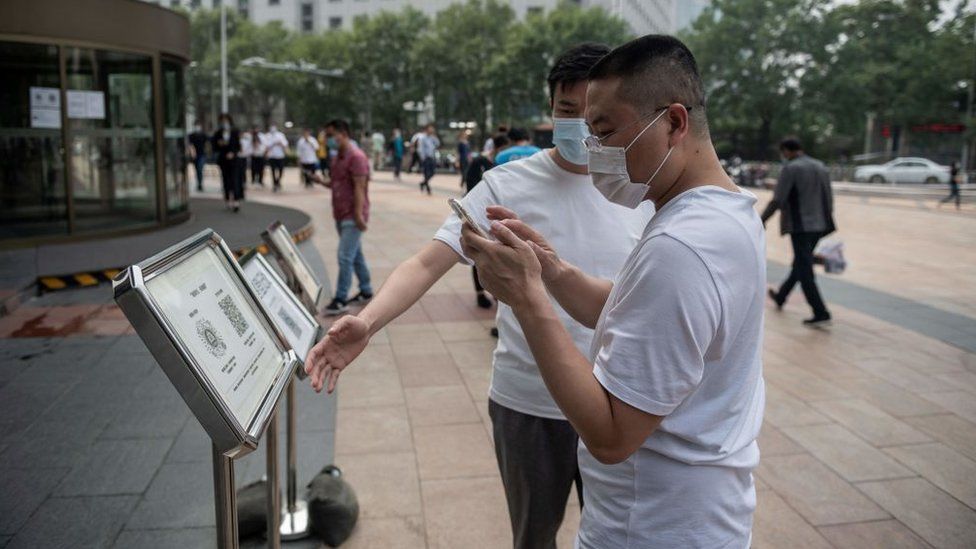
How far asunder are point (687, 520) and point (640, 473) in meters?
0.12

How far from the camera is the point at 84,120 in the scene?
403 inches

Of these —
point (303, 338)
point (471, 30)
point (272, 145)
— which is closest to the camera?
point (303, 338)

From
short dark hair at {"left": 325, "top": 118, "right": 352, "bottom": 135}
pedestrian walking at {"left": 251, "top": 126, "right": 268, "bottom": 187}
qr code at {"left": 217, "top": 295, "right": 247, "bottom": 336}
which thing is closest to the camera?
qr code at {"left": 217, "top": 295, "right": 247, "bottom": 336}

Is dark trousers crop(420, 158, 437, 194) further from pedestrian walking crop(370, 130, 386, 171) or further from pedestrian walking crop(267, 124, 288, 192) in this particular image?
pedestrian walking crop(370, 130, 386, 171)

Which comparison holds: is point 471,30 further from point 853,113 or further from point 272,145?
point 272,145

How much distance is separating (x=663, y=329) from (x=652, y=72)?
508mm

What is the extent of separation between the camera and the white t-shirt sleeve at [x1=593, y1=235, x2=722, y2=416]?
53.7 inches

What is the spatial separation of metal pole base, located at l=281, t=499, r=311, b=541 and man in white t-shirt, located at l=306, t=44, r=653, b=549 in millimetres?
1322

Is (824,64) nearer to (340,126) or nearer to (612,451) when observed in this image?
(340,126)

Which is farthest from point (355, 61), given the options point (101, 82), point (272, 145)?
point (101, 82)

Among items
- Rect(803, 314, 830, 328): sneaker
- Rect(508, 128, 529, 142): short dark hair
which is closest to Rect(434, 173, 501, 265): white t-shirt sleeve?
Rect(508, 128, 529, 142): short dark hair

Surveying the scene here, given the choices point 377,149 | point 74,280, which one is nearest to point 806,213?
point 74,280

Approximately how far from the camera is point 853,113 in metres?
48.1

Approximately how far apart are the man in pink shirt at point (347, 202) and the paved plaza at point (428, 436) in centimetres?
77
